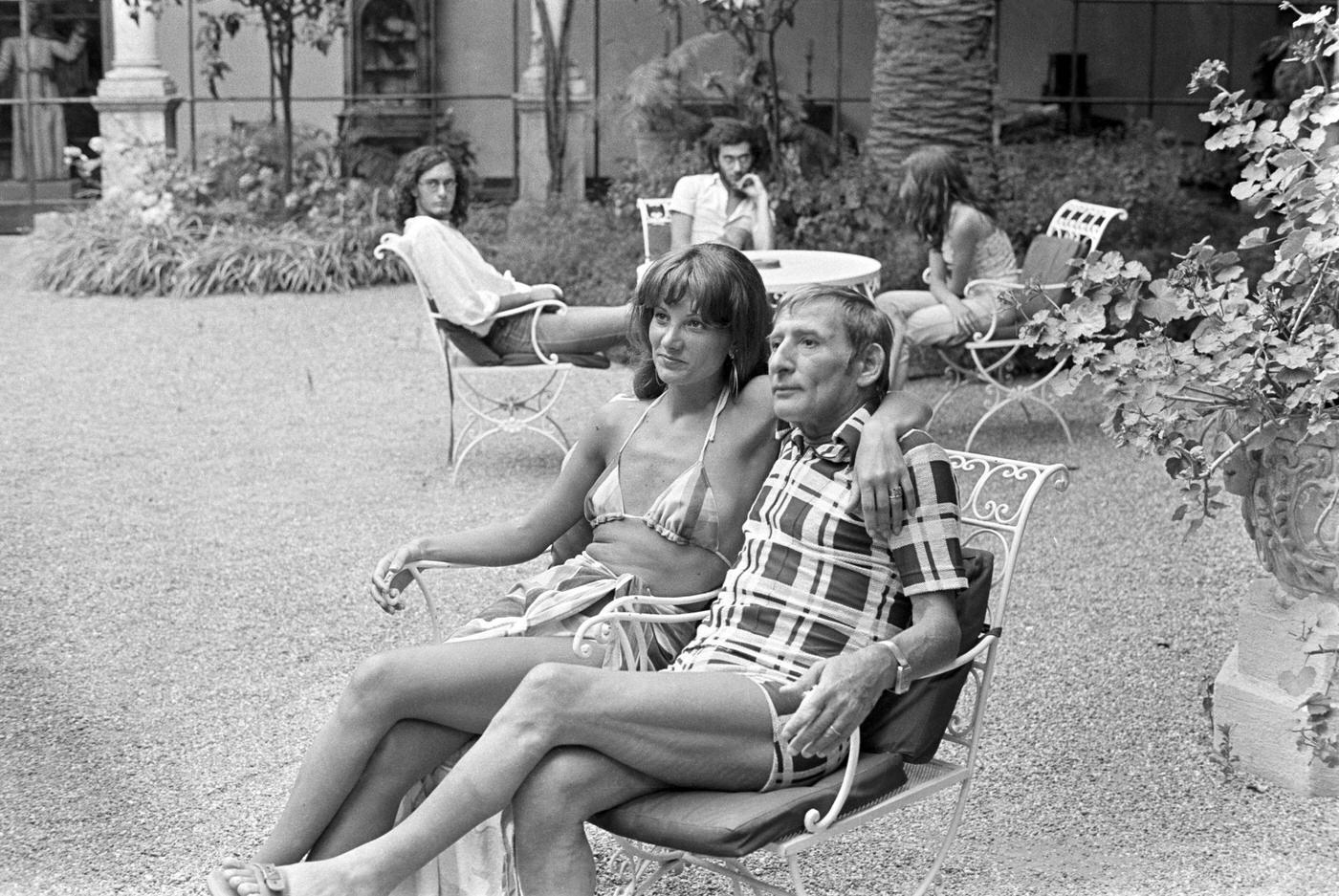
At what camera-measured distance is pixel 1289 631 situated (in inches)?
165

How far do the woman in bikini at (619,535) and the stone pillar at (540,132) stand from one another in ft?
36.6

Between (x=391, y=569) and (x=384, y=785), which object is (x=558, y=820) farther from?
(x=391, y=569)

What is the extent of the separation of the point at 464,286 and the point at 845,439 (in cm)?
414

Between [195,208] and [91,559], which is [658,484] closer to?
[91,559]

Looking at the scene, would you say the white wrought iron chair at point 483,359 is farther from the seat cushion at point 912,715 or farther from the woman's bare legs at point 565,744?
the woman's bare legs at point 565,744

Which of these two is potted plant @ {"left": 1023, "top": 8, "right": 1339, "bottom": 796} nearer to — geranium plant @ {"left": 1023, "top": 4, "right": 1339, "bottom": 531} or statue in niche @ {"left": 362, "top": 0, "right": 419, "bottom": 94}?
geranium plant @ {"left": 1023, "top": 4, "right": 1339, "bottom": 531}

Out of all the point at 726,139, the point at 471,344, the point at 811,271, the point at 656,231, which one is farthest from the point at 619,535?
the point at 656,231

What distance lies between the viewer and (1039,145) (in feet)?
44.3

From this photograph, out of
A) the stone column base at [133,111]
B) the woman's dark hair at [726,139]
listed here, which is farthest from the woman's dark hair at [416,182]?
the stone column base at [133,111]

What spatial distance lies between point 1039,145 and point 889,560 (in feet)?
35.8

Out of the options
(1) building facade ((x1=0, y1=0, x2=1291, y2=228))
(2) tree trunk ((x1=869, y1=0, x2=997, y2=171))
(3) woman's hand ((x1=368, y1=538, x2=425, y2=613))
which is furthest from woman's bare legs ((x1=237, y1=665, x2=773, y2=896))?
(1) building facade ((x1=0, y1=0, x2=1291, y2=228))

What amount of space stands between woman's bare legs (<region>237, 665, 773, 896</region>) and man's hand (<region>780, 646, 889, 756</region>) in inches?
3.2

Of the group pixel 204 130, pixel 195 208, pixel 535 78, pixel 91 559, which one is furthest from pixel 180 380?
pixel 204 130

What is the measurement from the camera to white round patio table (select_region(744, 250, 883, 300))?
712cm
